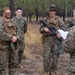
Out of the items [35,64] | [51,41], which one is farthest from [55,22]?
[35,64]

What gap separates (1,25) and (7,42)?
1.43 ft

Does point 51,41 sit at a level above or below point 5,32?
below

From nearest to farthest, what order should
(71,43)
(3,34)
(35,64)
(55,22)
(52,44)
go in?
1. (71,43)
2. (3,34)
3. (55,22)
4. (52,44)
5. (35,64)

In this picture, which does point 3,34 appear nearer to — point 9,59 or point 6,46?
point 6,46

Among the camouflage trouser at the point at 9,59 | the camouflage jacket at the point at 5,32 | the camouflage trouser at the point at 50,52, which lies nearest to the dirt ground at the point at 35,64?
the camouflage trouser at the point at 50,52

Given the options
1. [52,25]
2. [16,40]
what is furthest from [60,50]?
[16,40]

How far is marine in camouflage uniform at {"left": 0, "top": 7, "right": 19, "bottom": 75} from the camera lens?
6652mm

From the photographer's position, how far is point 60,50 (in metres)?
8.02

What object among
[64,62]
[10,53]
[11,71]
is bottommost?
[64,62]

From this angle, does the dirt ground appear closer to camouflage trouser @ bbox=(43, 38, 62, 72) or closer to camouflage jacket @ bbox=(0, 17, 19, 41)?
camouflage trouser @ bbox=(43, 38, 62, 72)

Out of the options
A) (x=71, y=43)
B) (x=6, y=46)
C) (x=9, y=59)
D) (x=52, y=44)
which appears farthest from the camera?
(x=52, y=44)

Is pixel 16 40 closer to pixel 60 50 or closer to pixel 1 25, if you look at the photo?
pixel 1 25

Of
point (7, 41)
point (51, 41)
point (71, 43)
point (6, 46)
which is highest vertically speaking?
point (71, 43)

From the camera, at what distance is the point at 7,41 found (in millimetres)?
6746
